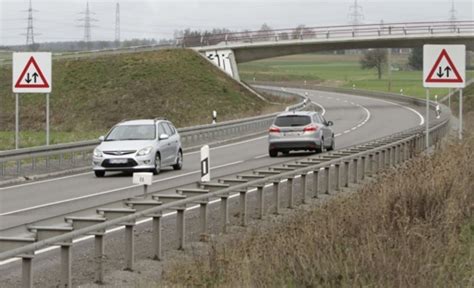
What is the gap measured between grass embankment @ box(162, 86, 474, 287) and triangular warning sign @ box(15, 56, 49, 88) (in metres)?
15.8

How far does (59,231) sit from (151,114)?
180 feet

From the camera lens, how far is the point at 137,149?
26000mm

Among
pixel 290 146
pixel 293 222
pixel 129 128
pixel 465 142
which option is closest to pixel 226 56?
pixel 290 146

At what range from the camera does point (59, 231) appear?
9.49m

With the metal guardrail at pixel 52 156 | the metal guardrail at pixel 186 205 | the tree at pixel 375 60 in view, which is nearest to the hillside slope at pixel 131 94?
the metal guardrail at pixel 52 156

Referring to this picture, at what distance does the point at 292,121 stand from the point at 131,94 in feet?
116

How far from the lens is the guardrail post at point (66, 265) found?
359 inches

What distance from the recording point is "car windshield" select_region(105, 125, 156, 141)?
88.4 feet

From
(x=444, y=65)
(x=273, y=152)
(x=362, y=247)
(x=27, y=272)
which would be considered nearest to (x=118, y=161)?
(x=444, y=65)

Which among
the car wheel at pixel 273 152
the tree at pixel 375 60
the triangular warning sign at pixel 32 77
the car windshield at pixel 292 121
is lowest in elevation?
the car wheel at pixel 273 152

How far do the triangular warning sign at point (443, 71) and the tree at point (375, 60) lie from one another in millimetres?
132452

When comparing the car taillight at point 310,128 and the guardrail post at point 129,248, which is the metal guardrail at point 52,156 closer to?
the car taillight at point 310,128

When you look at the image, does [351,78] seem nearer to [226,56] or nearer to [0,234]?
[226,56]

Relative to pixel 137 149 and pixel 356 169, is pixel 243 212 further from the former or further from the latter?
pixel 137 149
